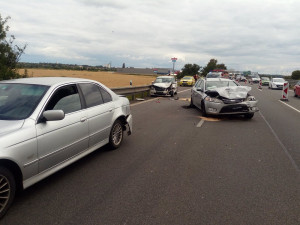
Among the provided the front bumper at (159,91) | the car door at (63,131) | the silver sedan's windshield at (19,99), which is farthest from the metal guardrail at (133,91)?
the silver sedan's windshield at (19,99)

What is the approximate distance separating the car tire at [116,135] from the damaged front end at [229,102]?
4.91 metres

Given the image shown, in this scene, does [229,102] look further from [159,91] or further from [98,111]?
[159,91]

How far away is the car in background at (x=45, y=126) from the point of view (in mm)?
3238

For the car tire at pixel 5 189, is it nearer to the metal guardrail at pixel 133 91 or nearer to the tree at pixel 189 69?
the metal guardrail at pixel 133 91

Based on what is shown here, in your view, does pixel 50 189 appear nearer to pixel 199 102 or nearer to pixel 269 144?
pixel 269 144

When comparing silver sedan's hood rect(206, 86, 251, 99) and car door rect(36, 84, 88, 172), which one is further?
silver sedan's hood rect(206, 86, 251, 99)

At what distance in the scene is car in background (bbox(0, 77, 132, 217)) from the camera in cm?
324

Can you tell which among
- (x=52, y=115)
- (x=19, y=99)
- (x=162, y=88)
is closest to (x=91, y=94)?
(x=19, y=99)

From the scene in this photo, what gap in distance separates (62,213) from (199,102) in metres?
8.84

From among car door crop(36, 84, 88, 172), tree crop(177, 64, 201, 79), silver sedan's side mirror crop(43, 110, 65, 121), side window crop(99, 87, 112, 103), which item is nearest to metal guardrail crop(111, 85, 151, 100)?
side window crop(99, 87, 112, 103)

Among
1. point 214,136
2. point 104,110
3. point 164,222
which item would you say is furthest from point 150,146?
point 164,222

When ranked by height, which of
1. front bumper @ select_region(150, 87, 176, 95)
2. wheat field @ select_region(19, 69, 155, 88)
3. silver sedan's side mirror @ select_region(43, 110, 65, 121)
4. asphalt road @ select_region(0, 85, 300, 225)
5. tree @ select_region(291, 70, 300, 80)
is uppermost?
tree @ select_region(291, 70, 300, 80)

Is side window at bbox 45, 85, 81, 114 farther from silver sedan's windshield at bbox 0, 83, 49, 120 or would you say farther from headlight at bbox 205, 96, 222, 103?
headlight at bbox 205, 96, 222, 103

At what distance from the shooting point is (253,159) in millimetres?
5469
